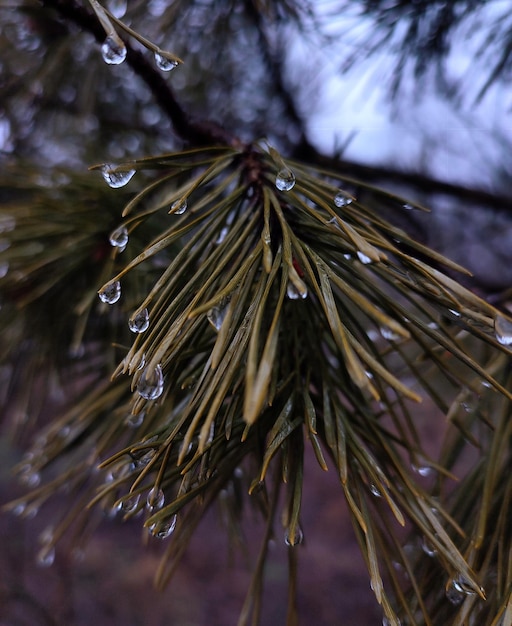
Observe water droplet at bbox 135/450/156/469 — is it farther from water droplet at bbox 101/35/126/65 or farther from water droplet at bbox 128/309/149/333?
water droplet at bbox 101/35/126/65

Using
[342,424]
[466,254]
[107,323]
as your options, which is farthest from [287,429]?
[466,254]

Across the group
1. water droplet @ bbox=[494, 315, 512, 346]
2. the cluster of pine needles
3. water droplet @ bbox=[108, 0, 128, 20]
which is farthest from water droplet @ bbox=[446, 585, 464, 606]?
water droplet @ bbox=[108, 0, 128, 20]

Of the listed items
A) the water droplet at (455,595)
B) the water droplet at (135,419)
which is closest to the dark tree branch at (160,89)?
the water droplet at (135,419)

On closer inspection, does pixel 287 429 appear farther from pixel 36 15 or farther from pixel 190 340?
pixel 36 15

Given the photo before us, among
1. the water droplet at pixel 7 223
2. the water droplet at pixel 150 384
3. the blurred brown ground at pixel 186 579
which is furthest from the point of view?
the blurred brown ground at pixel 186 579

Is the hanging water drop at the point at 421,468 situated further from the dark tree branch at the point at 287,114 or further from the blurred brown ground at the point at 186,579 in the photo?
the blurred brown ground at the point at 186,579

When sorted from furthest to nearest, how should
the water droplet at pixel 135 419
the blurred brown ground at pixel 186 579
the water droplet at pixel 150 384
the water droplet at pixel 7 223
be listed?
the blurred brown ground at pixel 186 579
the water droplet at pixel 7 223
the water droplet at pixel 135 419
the water droplet at pixel 150 384

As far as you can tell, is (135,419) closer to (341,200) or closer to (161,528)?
(161,528)
